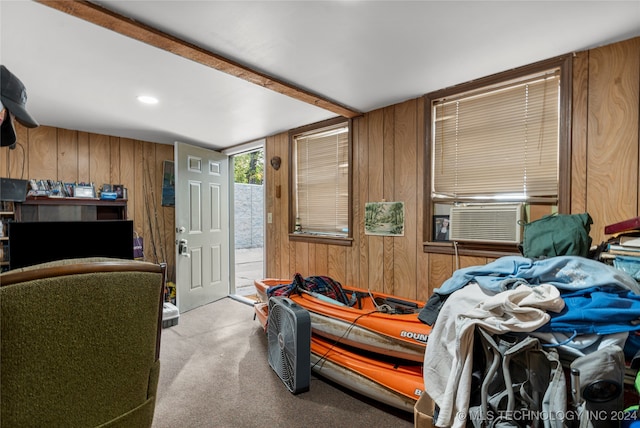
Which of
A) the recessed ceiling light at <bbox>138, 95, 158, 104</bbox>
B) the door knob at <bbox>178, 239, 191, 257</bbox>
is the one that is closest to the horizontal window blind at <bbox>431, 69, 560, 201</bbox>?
the recessed ceiling light at <bbox>138, 95, 158, 104</bbox>

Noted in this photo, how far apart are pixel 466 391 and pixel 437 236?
140cm

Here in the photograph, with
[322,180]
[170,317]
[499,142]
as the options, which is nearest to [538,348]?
[499,142]

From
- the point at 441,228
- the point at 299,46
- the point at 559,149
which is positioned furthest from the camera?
the point at 441,228

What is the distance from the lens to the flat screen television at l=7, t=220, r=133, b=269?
8.16ft

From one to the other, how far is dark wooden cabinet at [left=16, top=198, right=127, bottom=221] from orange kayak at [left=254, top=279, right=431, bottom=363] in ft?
8.96

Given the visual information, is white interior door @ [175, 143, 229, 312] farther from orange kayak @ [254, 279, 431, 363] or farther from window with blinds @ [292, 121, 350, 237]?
orange kayak @ [254, 279, 431, 363]

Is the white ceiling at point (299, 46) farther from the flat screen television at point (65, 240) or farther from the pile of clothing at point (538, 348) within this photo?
the pile of clothing at point (538, 348)

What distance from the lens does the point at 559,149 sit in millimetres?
1910

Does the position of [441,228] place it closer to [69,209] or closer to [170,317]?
[170,317]

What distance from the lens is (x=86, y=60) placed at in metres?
1.94

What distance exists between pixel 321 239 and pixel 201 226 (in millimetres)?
1720

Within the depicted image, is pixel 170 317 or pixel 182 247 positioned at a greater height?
pixel 182 247

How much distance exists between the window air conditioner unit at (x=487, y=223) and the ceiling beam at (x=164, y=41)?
4.84 ft

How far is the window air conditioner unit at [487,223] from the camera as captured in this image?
2.04m
